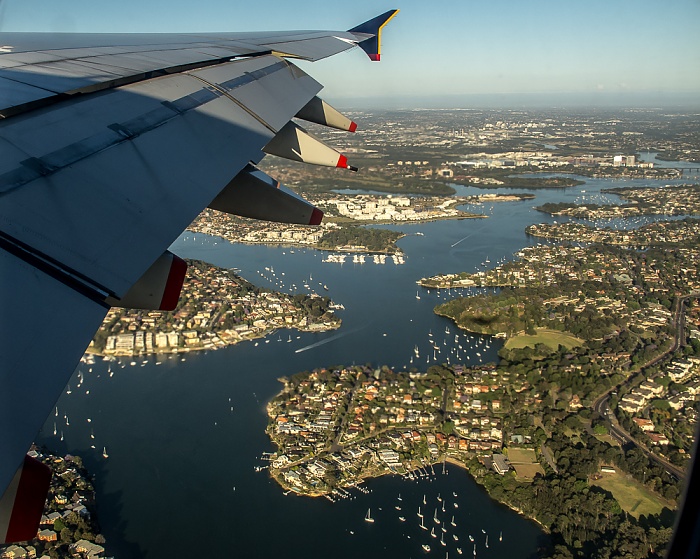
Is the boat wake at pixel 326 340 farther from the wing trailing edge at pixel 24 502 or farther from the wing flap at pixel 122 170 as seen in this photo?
the wing trailing edge at pixel 24 502

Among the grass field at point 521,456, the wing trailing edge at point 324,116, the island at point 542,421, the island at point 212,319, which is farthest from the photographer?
the island at point 212,319

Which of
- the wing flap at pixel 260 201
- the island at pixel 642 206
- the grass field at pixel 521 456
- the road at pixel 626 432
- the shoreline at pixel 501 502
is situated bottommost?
the shoreline at pixel 501 502

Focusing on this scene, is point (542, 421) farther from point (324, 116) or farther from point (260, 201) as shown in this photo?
point (260, 201)

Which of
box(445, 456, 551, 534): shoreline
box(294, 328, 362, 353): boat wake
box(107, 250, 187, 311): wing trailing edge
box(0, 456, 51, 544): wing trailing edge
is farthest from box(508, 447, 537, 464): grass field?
box(0, 456, 51, 544): wing trailing edge

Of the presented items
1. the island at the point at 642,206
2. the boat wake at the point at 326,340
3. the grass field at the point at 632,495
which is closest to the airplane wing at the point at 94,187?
the grass field at the point at 632,495

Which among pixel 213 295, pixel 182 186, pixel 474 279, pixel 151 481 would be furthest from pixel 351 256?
pixel 182 186
